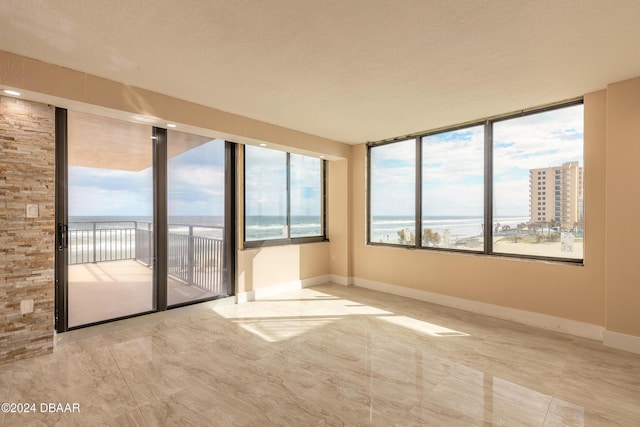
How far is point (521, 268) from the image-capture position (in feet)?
12.4

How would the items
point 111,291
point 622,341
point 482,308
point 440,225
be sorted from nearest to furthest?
point 622,341 → point 111,291 → point 482,308 → point 440,225

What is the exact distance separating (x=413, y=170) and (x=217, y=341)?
3857 mm

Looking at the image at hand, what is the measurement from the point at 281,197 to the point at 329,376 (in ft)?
11.1

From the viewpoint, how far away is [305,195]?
5.87 meters

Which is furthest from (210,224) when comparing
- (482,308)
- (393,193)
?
(482,308)

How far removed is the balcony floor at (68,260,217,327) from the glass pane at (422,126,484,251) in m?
3.89

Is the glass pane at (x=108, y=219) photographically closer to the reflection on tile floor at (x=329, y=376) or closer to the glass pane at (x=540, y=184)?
the reflection on tile floor at (x=329, y=376)

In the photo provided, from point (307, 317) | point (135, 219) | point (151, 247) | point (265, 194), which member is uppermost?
point (265, 194)

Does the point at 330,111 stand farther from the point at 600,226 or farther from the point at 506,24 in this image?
the point at 600,226

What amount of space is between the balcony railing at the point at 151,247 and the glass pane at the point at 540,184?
4.02 meters

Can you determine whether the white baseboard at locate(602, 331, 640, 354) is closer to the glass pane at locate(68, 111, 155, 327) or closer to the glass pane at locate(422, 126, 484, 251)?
the glass pane at locate(422, 126, 484, 251)

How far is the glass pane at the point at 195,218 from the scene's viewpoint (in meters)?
4.05

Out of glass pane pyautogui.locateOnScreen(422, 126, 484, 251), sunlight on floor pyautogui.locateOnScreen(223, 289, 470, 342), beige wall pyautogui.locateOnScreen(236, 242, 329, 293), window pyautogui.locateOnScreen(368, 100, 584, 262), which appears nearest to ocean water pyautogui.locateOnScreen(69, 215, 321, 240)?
beige wall pyautogui.locateOnScreen(236, 242, 329, 293)

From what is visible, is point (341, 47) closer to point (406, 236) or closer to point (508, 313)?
point (406, 236)
